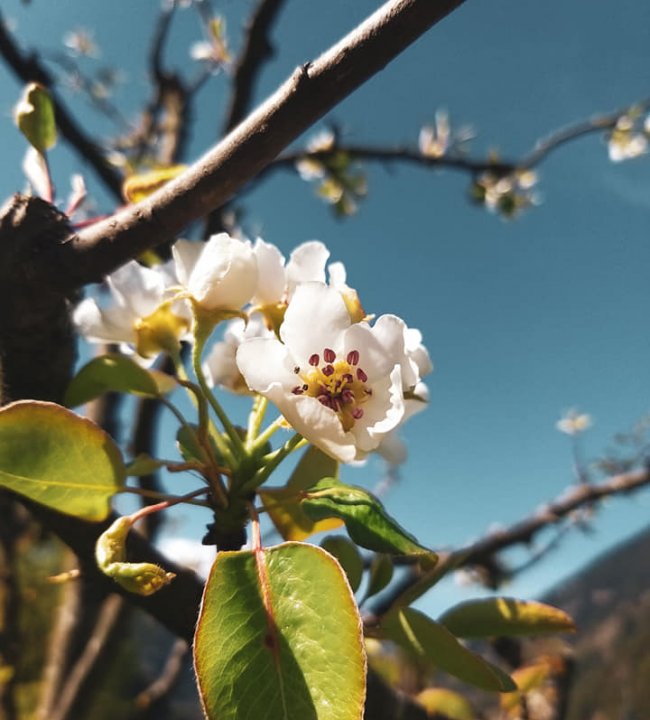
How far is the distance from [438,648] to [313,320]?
28 centimetres

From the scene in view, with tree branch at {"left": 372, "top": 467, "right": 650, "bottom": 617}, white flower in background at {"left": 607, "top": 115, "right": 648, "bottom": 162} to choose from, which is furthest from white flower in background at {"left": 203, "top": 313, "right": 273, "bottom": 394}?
white flower in background at {"left": 607, "top": 115, "right": 648, "bottom": 162}

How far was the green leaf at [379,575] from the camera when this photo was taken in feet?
1.97

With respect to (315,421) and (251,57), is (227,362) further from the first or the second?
(251,57)

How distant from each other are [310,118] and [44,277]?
0.94ft

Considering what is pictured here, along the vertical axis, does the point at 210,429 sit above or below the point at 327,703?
above

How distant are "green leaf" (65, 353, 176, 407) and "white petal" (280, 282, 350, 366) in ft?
0.65

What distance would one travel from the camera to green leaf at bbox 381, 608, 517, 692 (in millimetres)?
482

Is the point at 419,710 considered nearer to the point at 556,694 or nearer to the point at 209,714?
the point at 556,694

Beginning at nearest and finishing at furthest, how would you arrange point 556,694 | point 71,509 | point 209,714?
1. point 209,714
2. point 71,509
3. point 556,694

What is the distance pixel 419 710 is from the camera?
75cm

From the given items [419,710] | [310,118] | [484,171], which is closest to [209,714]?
[310,118]

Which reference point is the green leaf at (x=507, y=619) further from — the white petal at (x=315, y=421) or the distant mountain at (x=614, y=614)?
the distant mountain at (x=614, y=614)

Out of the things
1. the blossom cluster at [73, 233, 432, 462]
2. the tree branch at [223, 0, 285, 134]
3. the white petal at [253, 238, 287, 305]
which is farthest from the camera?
the tree branch at [223, 0, 285, 134]

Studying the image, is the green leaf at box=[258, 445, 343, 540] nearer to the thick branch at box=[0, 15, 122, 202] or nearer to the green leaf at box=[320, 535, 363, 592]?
the green leaf at box=[320, 535, 363, 592]
